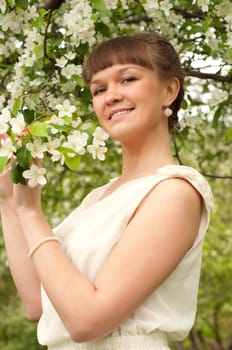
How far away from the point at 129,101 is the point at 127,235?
436 millimetres

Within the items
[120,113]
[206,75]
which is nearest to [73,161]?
[120,113]

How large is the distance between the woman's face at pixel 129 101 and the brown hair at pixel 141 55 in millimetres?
25

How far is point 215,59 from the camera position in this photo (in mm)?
3871

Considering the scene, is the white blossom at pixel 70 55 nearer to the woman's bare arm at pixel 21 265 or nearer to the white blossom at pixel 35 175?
the woman's bare arm at pixel 21 265

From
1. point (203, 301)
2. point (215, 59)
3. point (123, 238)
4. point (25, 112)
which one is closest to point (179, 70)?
point (25, 112)

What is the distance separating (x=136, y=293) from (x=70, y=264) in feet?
0.64

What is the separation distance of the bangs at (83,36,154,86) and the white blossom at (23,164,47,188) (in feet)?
1.61

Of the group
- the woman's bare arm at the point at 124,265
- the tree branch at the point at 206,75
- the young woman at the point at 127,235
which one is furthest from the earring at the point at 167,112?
the tree branch at the point at 206,75

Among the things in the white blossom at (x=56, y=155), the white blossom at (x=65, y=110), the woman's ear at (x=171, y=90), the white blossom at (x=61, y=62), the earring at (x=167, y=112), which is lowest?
the white blossom at (x=61, y=62)

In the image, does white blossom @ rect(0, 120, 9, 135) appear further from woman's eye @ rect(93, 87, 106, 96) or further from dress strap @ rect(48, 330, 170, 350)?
dress strap @ rect(48, 330, 170, 350)

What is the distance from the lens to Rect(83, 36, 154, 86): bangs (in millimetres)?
2297

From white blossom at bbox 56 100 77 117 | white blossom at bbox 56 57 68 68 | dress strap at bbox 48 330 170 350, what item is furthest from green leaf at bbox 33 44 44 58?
dress strap at bbox 48 330 170 350

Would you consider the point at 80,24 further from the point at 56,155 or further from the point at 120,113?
the point at 56,155

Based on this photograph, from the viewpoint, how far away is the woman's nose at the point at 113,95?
7.36ft
